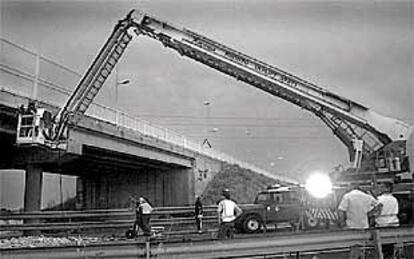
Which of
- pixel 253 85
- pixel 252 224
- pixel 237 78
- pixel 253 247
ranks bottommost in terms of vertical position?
pixel 252 224

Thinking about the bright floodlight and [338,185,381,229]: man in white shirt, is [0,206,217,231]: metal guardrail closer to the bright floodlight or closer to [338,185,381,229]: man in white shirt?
the bright floodlight

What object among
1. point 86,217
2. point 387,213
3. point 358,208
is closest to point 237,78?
point 86,217

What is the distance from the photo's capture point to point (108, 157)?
2834 cm

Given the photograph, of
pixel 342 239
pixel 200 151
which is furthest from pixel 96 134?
pixel 342 239

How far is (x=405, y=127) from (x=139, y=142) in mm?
16057

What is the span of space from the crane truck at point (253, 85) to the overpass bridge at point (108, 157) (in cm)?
86

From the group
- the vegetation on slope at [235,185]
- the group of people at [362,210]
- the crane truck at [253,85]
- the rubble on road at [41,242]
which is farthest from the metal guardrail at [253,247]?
the vegetation on slope at [235,185]

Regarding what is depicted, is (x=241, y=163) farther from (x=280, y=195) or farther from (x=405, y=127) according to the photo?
(x=405, y=127)

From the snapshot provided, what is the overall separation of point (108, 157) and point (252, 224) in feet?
45.0

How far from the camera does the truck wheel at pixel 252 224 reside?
1669cm

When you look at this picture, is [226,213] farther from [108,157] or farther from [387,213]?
[108,157]

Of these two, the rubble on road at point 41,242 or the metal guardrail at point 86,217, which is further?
the metal guardrail at point 86,217

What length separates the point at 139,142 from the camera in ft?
91.1

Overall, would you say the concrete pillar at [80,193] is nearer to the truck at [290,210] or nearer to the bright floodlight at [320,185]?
the truck at [290,210]
